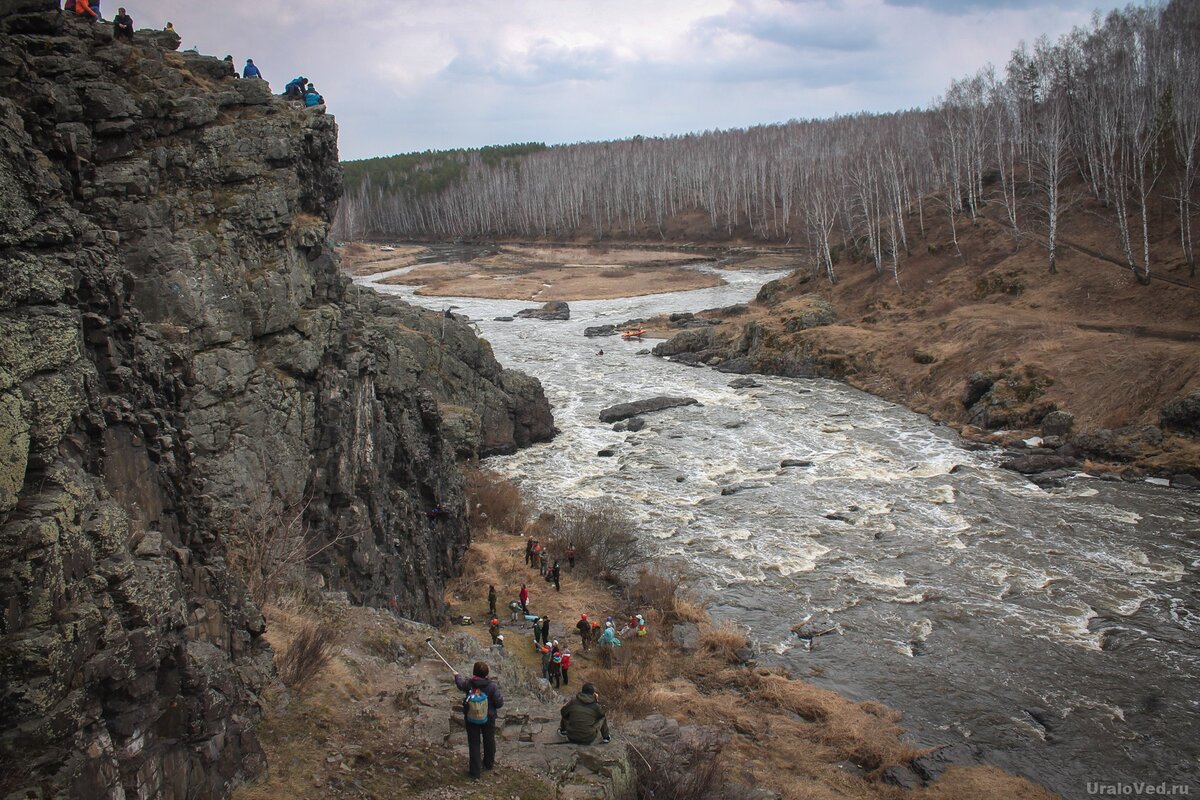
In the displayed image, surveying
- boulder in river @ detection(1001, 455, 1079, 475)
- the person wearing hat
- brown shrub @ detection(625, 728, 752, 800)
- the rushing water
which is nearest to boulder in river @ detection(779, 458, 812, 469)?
the rushing water

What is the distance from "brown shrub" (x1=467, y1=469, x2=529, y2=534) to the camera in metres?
35.9

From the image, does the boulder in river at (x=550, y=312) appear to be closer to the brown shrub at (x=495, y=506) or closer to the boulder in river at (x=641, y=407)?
the boulder in river at (x=641, y=407)

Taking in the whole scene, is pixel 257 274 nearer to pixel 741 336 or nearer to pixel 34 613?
pixel 34 613

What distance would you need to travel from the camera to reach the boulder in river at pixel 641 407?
52406mm

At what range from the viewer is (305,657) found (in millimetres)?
14953

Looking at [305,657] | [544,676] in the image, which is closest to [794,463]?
[544,676]

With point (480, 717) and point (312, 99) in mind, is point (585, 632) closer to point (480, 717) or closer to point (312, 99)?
point (480, 717)

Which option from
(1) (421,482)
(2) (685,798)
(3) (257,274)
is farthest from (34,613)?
(1) (421,482)

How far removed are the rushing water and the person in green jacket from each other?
1007cm

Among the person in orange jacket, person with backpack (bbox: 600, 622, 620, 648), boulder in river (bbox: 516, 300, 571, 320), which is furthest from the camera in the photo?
boulder in river (bbox: 516, 300, 571, 320)

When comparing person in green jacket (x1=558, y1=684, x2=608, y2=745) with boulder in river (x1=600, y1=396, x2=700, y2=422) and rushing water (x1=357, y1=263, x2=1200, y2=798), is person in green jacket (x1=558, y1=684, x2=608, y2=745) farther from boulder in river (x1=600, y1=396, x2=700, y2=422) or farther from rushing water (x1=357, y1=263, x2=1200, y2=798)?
boulder in river (x1=600, y1=396, x2=700, y2=422)

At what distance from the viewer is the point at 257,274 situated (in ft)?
72.1

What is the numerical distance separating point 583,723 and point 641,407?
39744mm

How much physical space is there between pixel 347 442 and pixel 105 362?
485 inches
